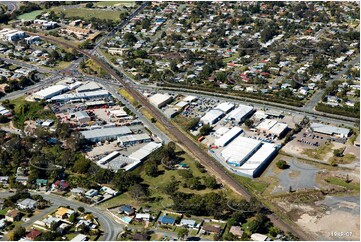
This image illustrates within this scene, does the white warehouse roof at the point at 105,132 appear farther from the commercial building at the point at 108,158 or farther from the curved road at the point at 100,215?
the curved road at the point at 100,215

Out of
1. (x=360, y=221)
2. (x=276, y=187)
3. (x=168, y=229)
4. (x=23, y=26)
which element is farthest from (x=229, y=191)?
(x=23, y=26)

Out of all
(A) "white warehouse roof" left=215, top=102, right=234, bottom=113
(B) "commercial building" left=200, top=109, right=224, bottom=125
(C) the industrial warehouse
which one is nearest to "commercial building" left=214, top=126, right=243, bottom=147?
(C) the industrial warehouse

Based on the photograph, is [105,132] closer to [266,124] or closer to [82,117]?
[82,117]

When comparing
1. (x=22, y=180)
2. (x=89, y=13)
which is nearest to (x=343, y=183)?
(x=22, y=180)

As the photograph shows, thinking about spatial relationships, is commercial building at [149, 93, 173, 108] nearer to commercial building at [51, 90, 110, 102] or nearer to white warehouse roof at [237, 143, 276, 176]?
commercial building at [51, 90, 110, 102]

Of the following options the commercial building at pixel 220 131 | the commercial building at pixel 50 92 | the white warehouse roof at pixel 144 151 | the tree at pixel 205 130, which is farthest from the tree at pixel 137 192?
the commercial building at pixel 50 92

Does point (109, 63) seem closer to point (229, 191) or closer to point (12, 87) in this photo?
point (12, 87)
